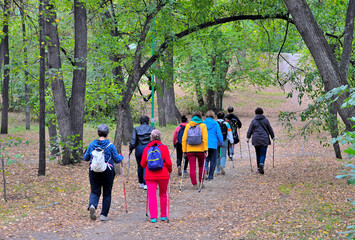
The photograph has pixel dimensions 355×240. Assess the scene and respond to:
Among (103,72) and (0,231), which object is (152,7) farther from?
(0,231)

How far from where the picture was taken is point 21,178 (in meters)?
11.6

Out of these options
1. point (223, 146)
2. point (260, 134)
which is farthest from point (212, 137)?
point (260, 134)

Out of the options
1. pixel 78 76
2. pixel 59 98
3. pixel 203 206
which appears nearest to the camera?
pixel 203 206

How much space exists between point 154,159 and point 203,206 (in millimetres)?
2048

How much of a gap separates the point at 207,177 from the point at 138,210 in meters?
3.65

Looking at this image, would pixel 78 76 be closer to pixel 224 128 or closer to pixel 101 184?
pixel 224 128

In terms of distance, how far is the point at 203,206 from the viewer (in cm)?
880

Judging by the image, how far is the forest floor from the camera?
6.66 meters

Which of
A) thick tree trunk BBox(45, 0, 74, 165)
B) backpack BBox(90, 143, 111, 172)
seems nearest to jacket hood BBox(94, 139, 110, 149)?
backpack BBox(90, 143, 111, 172)

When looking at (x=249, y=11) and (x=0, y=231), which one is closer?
(x=0, y=231)

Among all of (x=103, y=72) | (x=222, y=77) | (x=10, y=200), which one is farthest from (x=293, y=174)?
(x=222, y=77)

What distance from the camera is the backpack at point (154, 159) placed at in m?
7.38

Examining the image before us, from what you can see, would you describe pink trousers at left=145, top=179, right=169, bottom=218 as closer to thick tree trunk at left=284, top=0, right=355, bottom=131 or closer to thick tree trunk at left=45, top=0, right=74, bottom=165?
thick tree trunk at left=284, top=0, right=355, bottom=131

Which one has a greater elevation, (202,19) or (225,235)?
(202,19)
